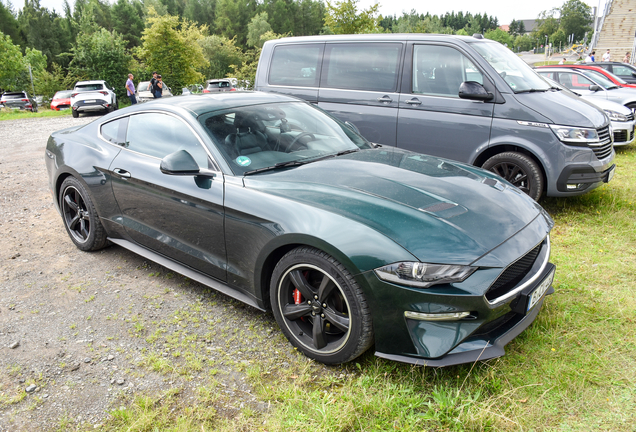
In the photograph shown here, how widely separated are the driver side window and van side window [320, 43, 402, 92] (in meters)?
3.00

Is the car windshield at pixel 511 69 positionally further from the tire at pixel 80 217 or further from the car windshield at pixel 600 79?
the car windshield at pixel 600 79

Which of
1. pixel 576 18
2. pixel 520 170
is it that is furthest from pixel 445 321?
pixel 576 18

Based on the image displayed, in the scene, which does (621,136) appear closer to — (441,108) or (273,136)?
(441,108)

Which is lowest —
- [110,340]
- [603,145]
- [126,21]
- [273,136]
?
[110,340]

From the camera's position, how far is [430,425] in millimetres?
2199

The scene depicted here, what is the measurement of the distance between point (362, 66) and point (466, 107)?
1.46 meters

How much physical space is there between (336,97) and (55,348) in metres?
4.40

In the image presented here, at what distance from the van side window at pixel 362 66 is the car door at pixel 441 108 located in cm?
21

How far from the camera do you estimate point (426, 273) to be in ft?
7.32

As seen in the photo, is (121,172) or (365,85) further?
(365,85)

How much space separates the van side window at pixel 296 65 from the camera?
625 cm

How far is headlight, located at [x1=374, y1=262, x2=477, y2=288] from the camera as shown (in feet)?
7.30

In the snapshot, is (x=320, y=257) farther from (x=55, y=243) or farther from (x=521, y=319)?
(x=55, y=243)

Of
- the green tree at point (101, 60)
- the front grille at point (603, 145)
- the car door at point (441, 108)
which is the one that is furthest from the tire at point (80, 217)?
the green tree at point (101, 60)
